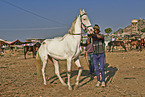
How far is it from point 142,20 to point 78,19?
206147 millimetres

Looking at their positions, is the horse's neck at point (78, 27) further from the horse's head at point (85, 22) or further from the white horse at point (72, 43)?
the horse's head at point (85, 22)

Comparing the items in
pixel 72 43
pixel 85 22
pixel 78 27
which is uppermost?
pixel 85 22

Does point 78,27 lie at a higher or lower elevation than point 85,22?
lower

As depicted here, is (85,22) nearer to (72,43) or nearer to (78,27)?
(78,27)

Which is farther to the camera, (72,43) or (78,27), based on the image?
(78,27)

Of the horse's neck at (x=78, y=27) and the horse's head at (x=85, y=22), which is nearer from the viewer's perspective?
Result: the horse's head at (x=85, y=22)

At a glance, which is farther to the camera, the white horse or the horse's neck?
the horse's neck

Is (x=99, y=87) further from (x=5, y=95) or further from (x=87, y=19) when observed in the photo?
(x=5, y=95)

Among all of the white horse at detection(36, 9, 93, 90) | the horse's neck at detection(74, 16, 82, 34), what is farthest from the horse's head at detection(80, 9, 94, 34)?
the horse's neck at detection(74, 16, 82, 34)

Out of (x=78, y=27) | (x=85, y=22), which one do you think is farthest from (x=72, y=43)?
(x=85, y=22)

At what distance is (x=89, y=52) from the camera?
7523 millimetres

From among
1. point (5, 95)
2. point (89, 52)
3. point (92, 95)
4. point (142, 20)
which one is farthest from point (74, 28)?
point (142, 20)

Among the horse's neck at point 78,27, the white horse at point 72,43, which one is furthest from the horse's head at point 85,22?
the horse's neck at point 78,27

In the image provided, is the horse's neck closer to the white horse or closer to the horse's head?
the white horse
